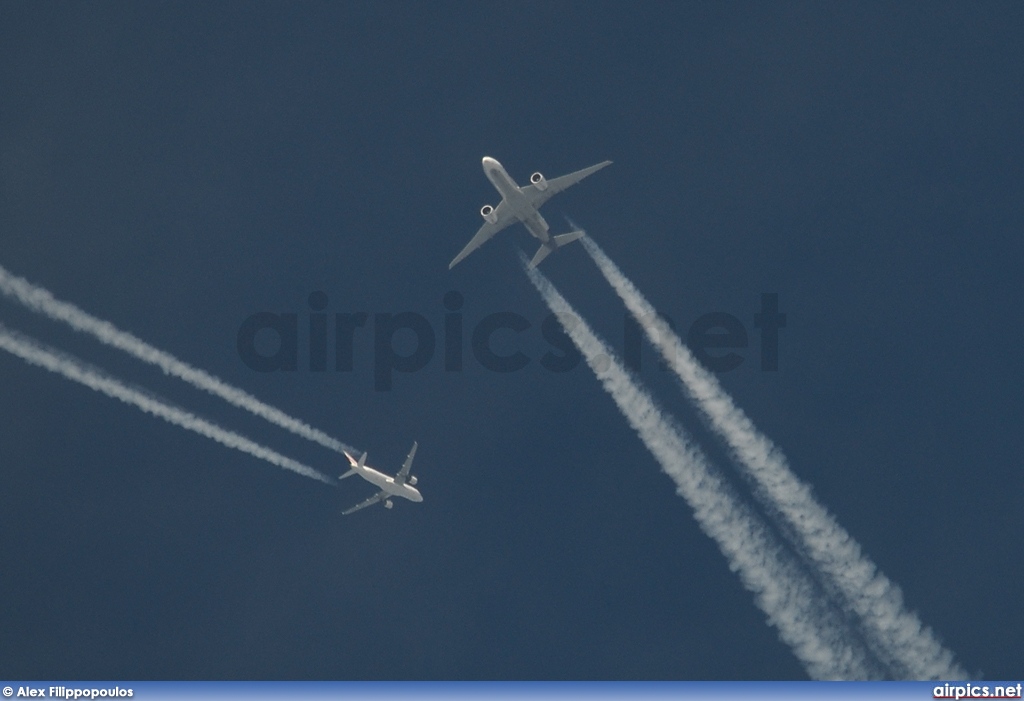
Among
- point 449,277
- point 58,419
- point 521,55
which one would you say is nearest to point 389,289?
point 449,277

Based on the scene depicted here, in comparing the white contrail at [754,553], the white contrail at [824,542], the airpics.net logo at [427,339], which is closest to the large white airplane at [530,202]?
the airpics.net logo at [427,339]

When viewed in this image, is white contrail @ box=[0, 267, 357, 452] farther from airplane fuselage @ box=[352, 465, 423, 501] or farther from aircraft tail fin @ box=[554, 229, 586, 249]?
aircraft tail fin @ box=[554, 229, 586, 249]

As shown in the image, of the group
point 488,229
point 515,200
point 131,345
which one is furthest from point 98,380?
point 515,200

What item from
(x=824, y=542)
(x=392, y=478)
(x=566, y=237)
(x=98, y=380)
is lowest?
(x=824, y=542)

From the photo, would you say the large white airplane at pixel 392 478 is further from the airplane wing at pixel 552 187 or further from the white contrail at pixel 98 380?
the airplane wing at pixel 552 187

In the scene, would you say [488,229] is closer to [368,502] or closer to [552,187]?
[552,187]
